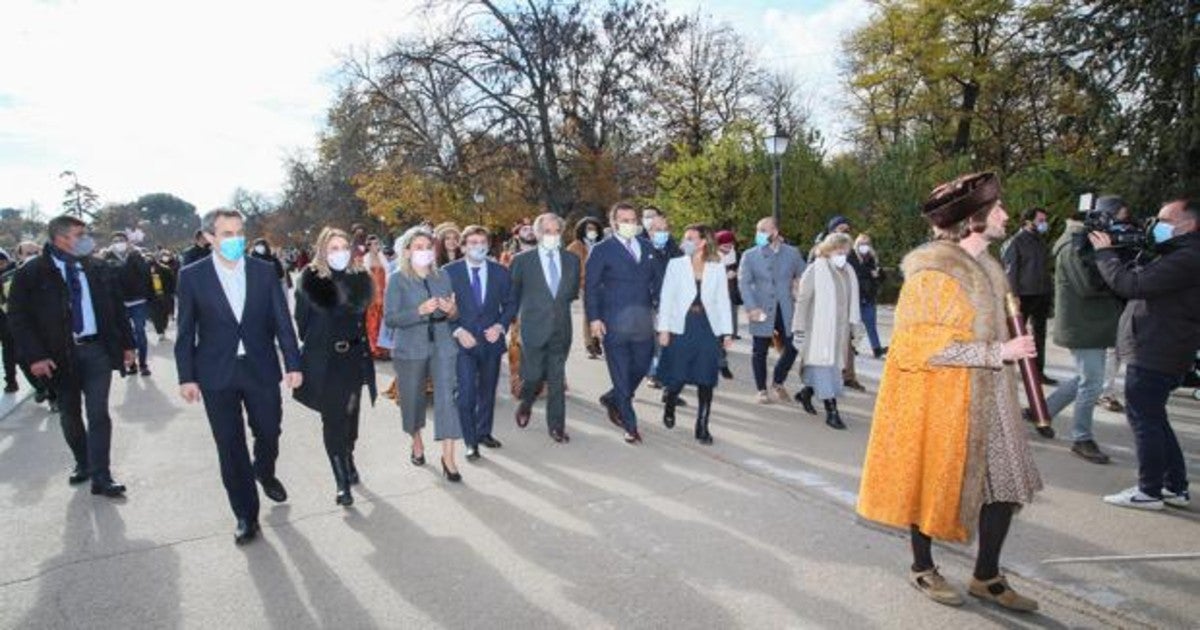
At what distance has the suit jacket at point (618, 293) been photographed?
648cm

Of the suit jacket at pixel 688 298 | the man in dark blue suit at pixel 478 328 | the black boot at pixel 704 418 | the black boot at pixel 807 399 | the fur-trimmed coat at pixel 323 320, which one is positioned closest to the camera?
the fur-trimmed coat at pixel 323 320

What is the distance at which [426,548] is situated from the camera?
4258 millimetres

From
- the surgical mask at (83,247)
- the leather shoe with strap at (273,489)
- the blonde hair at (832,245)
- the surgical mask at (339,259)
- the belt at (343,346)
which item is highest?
the blonde hair at (832,245)

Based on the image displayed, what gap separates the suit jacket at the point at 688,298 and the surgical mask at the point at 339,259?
104 inches

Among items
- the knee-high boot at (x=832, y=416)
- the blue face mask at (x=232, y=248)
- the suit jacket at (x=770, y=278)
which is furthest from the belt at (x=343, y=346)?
the suit jacket at (x=770, y=278)

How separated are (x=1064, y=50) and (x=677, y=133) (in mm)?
19514

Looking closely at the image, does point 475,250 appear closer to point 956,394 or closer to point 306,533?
point 306,533

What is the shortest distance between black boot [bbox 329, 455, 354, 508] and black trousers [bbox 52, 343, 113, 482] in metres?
1.73

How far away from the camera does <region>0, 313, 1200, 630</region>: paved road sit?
137 inches

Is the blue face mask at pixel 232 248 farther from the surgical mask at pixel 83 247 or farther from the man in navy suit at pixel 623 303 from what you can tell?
the man in navy suit at pixel 623 303

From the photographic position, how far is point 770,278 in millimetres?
8031

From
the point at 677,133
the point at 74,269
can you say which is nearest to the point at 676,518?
the point at 74,269

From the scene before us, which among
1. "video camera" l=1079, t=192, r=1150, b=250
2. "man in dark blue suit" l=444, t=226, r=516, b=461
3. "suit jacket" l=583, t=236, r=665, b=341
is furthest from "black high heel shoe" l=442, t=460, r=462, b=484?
"video camera" l=1079, t=192, r=1150, b=250

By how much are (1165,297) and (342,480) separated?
203 inches
